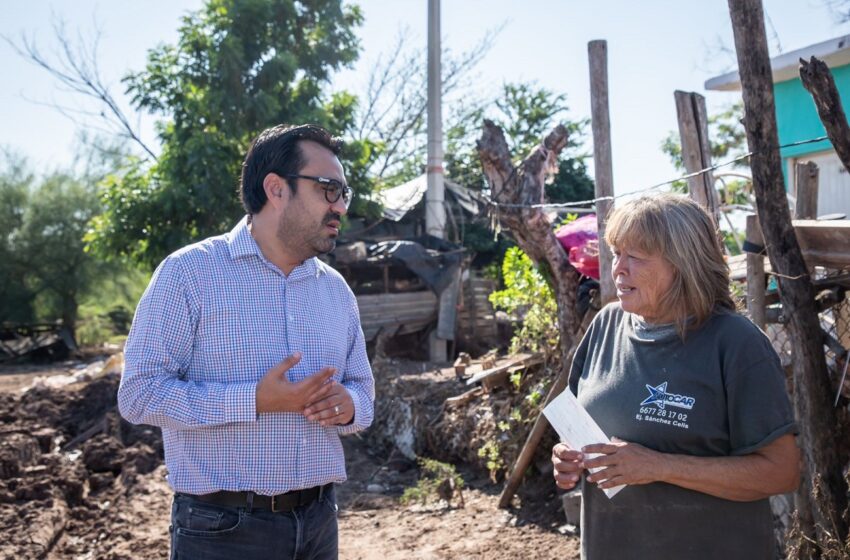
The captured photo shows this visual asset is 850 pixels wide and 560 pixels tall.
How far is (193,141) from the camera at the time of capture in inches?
586

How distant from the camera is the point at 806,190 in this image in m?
4.30

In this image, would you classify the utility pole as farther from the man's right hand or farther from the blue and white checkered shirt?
the man's right hand

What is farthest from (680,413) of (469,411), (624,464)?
(469,411)

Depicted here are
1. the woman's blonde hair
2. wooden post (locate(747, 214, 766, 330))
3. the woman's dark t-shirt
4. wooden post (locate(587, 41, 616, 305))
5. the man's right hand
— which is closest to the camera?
the woman's dark t-shirt

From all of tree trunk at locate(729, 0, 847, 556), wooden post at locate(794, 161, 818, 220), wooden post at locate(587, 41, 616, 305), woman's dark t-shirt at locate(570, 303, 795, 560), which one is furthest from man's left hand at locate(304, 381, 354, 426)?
wooden post at locate(587, 41, 616, 305)

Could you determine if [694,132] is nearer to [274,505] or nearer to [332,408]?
[332,408]

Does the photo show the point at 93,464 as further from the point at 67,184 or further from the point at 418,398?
the point at 67,184

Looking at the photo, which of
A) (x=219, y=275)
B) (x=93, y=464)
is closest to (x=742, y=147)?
(x=93, y=464)

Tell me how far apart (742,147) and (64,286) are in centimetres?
2048

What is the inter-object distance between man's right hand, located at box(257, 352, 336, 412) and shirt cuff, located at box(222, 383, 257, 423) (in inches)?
0.7

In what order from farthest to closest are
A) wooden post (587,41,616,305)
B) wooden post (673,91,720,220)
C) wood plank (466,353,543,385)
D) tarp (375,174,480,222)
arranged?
tarp (375,174,480,222) → wood plank (466,353,543,385) → wooden post (587,41,616,305) → wooden post (673,91,720,220)

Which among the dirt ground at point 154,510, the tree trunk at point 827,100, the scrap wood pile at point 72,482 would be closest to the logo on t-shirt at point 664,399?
the tree trunk at point 827,100

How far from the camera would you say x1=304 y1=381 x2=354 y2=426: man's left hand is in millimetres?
2430

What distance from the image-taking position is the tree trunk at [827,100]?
327cm
